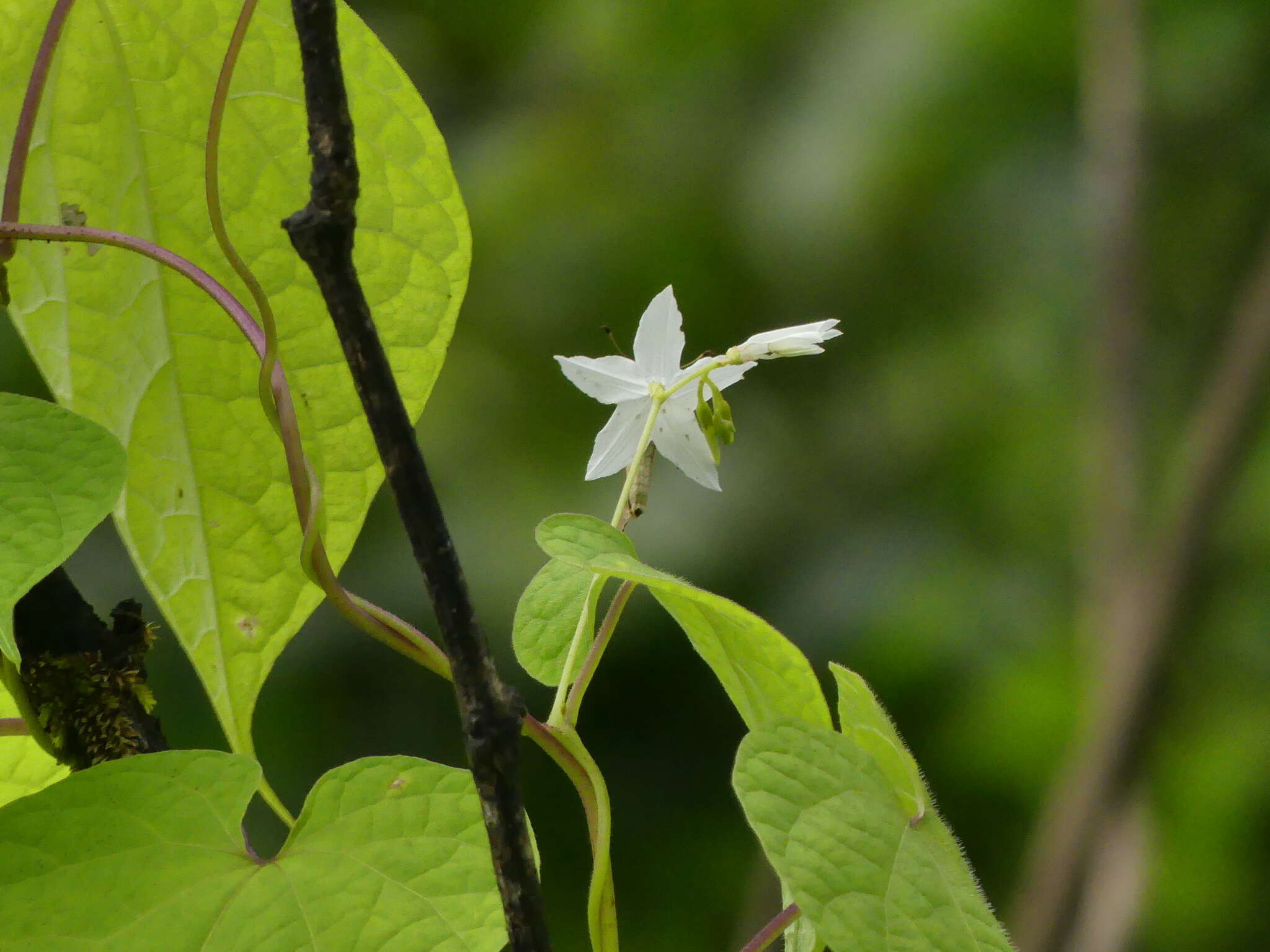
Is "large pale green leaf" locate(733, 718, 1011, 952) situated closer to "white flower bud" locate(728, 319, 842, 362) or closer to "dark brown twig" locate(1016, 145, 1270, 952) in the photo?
"white flower bud" locate(728, 319, 842, 362)

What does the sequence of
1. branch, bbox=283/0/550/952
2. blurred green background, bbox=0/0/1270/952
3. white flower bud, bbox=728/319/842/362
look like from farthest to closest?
1. blurred green background, bbox=0/0/1270/952
2. white flower bud, bbox=728/319/842/362
3. branch, bbox=283/0/550/952

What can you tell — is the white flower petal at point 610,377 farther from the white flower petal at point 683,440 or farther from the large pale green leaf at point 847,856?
the large pale green leaf at point 847,856

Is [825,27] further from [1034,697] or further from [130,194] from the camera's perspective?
[130,194]

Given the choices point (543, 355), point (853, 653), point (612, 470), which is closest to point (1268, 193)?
point (853, 653)

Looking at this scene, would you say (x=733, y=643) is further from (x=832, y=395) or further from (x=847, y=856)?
(x=832, y=395)

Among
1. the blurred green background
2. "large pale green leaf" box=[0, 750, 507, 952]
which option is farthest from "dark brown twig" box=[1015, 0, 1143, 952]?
"large pale green leaf" box=[0, 750, 507, 952]

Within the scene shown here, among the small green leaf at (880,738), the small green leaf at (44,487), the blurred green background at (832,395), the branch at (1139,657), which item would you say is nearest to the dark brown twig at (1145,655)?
the branch at (1139,657)
